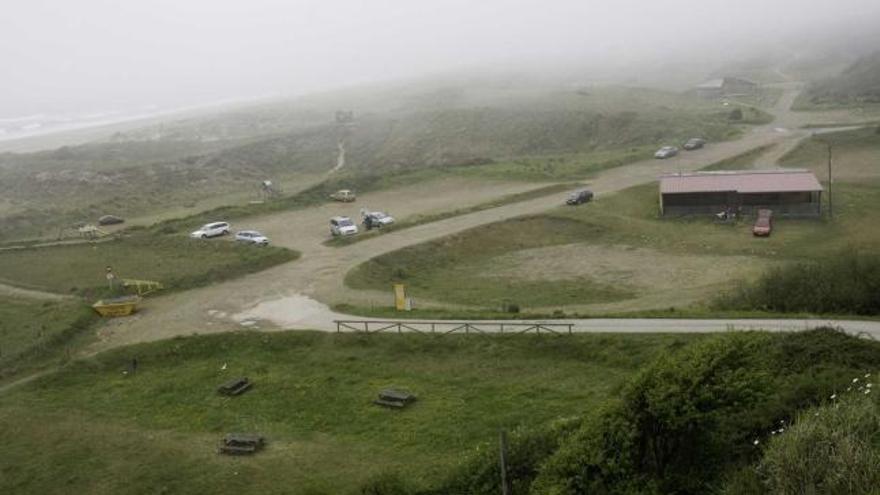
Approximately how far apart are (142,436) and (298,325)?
29.9 ft

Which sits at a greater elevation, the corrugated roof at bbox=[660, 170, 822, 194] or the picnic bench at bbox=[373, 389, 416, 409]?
the corrugated roof at bbox=[660, 170, 822, 194]

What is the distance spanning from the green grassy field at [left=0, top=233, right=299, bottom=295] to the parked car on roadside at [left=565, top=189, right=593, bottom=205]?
21.1 m

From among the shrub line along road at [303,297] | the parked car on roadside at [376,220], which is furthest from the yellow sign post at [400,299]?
the parked car on roadside at [376,220]

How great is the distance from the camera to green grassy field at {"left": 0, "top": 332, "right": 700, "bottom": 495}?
71.5 ft

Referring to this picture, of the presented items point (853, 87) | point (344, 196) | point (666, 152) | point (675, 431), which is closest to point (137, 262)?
point (344, 196)

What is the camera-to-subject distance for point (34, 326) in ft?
115

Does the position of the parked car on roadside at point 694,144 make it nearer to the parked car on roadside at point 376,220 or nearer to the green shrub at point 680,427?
the parked car on roadside at point 376,220

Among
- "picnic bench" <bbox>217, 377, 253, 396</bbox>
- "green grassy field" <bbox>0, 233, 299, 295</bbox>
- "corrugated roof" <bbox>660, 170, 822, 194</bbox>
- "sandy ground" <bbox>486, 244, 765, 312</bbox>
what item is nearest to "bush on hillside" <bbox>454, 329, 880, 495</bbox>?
"picnic bench" <bbox>217, 377, 253, 396</bbox>

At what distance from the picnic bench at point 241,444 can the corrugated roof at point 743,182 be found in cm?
3754

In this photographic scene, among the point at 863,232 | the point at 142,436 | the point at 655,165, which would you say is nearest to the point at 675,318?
the point at 142,436

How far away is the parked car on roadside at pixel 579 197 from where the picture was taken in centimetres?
5469

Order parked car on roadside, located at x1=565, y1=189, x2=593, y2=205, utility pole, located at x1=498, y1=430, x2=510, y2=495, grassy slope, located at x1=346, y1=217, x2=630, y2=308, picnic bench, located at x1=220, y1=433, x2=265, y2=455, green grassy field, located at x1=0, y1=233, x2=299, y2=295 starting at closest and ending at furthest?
utility pole, located at x1=498, y1=430, x2=510, y2=495 → picnic bench, located at x1=220, y1=433, x2=265, y2=455 → grassy slope, located at x1=346, y1=217, x2=630, y2=308 → green grassy field, located at x1=0, y1=233, x2=299, y2=295 → parked car on roadside, located at x1=565, y1=189, x2=593, y2=205

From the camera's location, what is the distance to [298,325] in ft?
107

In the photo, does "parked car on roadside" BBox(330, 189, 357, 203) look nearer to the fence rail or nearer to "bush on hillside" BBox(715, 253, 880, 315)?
the fence rail
